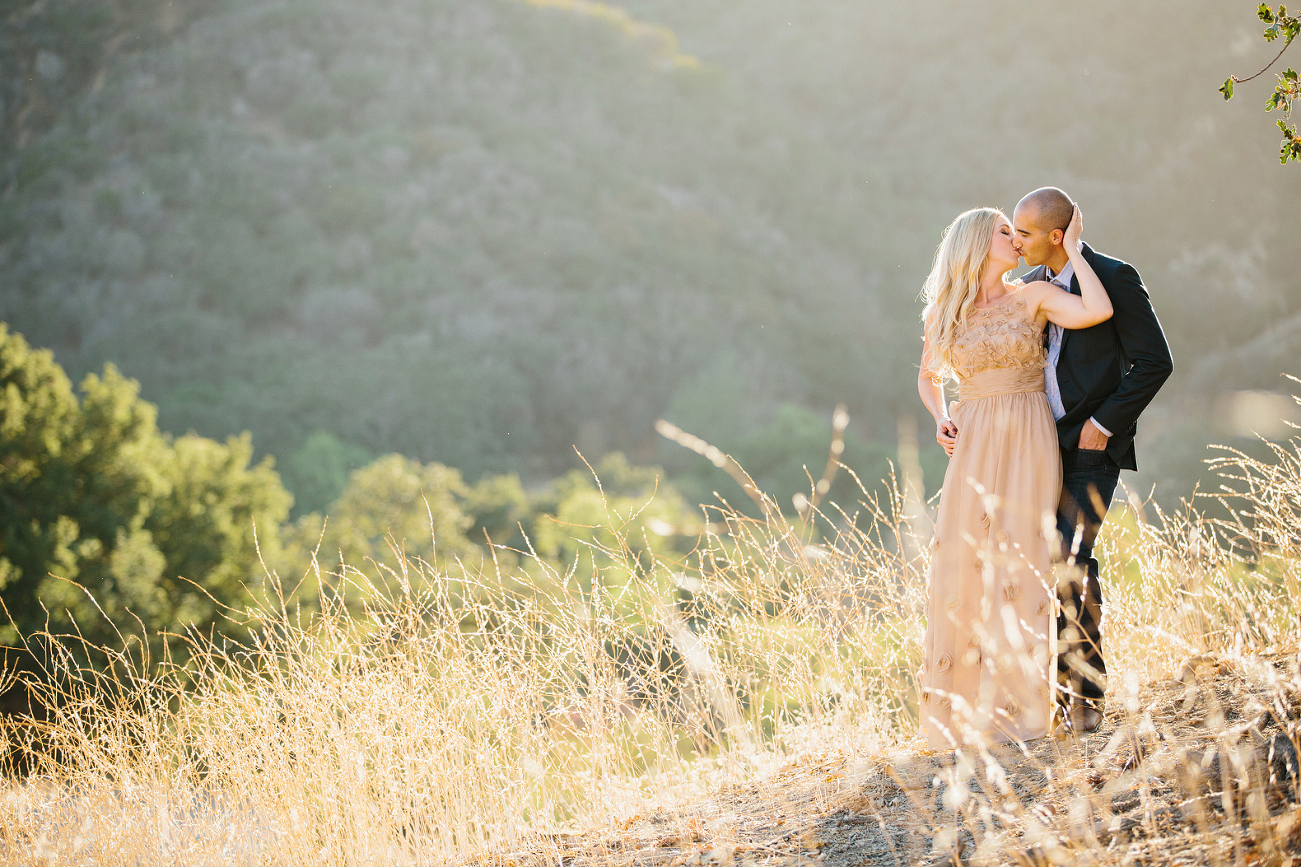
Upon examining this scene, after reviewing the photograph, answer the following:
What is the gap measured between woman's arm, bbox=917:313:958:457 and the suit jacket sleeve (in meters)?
0.40

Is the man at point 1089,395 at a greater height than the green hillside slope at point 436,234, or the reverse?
the green hillside slope at point 436,234

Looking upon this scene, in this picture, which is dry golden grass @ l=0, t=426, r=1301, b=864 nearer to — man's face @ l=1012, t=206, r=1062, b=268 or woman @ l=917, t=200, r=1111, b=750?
woman @ l=917, t=200, r=1111, b=750

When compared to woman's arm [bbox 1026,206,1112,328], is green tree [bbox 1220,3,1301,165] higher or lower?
higher

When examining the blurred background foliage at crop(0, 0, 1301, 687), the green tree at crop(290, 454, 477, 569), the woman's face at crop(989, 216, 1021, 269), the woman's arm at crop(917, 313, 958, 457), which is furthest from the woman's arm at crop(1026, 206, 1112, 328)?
the blurred background foliage at crop(0, 0, 1301, 687)

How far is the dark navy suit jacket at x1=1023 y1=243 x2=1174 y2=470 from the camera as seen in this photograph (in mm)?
2227

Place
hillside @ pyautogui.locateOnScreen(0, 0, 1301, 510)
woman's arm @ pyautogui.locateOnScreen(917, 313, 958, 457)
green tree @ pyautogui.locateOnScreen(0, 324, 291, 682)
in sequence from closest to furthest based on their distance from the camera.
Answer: woman's arm @ pyautogui.locateOnScreen(917, 313, 958, 457) < green tree @ pyautogui.locateOnScreen(0, 324, 291, 682) < hillside @ pyautogui.locateOnScreen(0, 0, 1301, 510)

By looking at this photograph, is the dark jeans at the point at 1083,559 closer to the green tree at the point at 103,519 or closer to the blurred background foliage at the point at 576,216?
the green tree at the point at 103,519

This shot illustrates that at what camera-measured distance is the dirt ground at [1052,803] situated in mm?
1459

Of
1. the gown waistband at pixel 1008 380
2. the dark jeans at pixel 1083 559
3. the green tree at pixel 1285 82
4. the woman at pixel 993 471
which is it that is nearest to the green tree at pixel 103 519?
the woman at pixel 993 471

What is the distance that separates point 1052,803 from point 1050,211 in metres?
1.56

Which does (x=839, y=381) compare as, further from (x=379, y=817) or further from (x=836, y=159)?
(x=379, y=817)

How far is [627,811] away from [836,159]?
5751 cm

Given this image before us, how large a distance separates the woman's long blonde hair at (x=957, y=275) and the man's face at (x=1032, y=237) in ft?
0.18

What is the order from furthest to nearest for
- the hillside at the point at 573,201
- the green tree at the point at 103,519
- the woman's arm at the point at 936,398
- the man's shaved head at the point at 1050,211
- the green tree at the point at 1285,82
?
the hillside at the point at 573,201, the green tree at the point at 103,519, the woman's arm at the point at 936,398, the man's shaved head at the point at 1050,211, the green tree at the point at 1285,82
